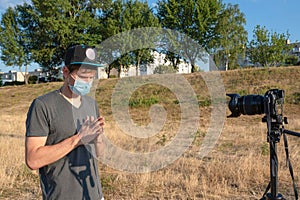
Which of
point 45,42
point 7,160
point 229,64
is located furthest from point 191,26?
point 7,160

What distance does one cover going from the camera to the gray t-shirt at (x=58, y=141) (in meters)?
1.78

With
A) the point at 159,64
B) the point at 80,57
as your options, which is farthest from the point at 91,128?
the point at 159,64

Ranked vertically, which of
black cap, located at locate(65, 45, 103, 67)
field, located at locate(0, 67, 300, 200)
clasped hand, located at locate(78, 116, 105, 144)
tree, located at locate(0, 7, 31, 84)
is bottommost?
field, located at locate(0, 67, 300, 200)

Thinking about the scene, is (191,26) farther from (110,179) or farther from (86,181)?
(86,181)

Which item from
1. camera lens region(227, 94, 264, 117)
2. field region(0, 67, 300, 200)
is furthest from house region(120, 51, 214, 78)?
camera lens region(227, 94, 264, 117)

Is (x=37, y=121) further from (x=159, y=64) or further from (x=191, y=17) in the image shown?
(x=191, y=17)

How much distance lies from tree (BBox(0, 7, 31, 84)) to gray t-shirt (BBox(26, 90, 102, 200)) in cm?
4158

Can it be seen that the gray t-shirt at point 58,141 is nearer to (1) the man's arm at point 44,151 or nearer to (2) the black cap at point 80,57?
(1) the man's arm at point 44,151

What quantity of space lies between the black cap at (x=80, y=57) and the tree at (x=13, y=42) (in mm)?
41465

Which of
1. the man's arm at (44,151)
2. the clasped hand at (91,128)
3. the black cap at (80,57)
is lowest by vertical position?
the man's arm at (44,151)

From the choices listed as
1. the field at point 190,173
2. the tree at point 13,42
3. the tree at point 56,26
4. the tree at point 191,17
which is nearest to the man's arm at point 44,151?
the field at point 190,173

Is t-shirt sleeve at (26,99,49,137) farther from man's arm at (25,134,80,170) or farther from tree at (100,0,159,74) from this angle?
tree at (100,0,159,74)

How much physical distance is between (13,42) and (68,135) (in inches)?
1671

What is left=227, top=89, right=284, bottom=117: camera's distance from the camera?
6.38 ft
